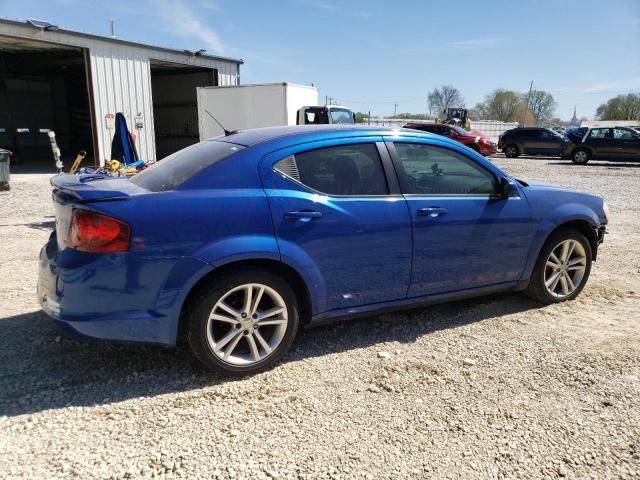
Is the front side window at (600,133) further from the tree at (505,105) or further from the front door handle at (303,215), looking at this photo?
the tree at (505,105)

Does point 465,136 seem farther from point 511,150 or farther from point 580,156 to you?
point 580,156

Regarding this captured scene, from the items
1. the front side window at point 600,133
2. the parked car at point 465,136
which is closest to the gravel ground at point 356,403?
the parked car at point 465,136

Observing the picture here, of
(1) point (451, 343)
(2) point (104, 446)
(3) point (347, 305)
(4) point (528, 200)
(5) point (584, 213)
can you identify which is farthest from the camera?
(5) point (584, 213)

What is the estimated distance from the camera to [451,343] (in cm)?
373

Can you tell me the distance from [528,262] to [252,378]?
2502 millimetres

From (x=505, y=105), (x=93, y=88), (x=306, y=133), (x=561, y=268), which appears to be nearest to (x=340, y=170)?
(x=306, y=133)

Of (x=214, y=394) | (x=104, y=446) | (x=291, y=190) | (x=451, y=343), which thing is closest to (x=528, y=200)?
(x=451, y=343)

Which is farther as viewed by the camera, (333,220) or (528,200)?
(528,200)

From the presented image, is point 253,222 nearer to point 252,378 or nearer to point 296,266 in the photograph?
point 296,266

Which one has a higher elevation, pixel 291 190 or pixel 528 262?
pixel 291 190

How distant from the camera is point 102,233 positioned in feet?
9.08

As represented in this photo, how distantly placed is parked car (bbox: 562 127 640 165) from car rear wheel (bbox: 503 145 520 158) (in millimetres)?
3758

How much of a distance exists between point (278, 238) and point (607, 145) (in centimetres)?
2251

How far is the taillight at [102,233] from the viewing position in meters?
2.76
